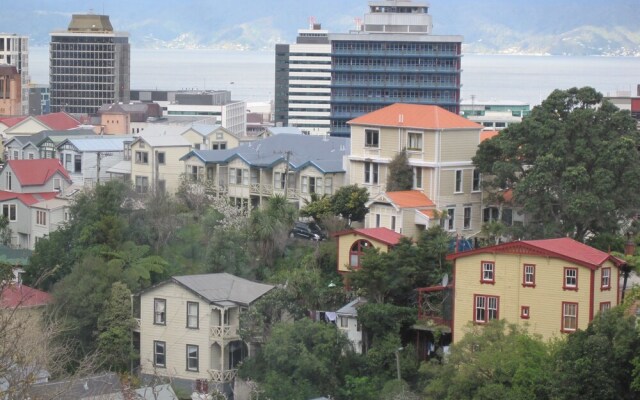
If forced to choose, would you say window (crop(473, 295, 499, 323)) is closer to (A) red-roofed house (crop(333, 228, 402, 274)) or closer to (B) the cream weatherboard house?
(A) red-roofed house (crop(333, 228, 402, 274))

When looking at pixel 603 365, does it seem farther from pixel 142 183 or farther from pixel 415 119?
pixel 142 183

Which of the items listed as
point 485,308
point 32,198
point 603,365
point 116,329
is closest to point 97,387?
point 116,329

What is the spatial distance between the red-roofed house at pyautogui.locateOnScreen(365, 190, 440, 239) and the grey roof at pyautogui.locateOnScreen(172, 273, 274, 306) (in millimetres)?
4997

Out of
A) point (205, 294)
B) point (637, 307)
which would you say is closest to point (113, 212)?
point (205, 294)

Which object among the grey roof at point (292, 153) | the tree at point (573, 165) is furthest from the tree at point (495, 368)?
the grey roof at point (292, 153)

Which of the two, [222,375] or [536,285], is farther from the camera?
[222,375]

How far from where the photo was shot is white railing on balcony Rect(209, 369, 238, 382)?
46938mm

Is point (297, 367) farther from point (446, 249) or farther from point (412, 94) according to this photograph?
point (412, 94)

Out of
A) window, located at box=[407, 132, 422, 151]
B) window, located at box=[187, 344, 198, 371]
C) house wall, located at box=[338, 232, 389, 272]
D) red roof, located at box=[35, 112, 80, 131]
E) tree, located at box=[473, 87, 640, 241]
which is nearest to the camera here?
window, located at box=[187, 344, 198, 371]

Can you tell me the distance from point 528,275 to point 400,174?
12008 millimetres

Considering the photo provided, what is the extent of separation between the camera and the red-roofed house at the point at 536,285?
42344 mm

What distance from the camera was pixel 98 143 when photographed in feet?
234

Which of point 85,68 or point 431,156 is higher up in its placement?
point 85,68

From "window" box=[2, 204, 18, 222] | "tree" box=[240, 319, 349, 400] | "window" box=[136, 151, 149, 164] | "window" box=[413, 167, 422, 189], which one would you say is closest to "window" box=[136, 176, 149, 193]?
"window" box=[136, 151, 149, 164]
